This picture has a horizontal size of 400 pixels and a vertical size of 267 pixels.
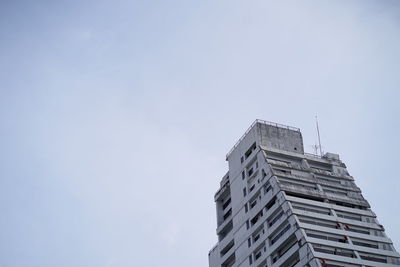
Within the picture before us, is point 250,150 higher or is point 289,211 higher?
point 250,150

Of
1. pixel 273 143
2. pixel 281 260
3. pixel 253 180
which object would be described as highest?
pixel 273 143

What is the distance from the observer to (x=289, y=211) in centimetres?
10156

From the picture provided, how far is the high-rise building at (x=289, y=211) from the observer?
99.6 metres

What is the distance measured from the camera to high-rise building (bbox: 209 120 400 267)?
3922 inches

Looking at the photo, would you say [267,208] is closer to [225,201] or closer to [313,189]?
[313,189]

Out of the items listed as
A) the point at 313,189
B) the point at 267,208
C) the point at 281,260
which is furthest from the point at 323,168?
the point at 281,260

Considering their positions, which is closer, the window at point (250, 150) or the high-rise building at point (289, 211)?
the high-rise building at point (289, 211)

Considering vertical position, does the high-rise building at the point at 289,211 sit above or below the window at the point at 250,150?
below

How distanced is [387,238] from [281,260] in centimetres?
1756

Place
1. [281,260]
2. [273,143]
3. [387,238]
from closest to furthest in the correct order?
[281,260]
[387,238]
[273,143]

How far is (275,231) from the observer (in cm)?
10244

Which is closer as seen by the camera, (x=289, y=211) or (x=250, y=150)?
(x=289, y=211)

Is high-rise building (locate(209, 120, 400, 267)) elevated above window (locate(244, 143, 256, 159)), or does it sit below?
below

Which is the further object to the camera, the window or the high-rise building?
the window
